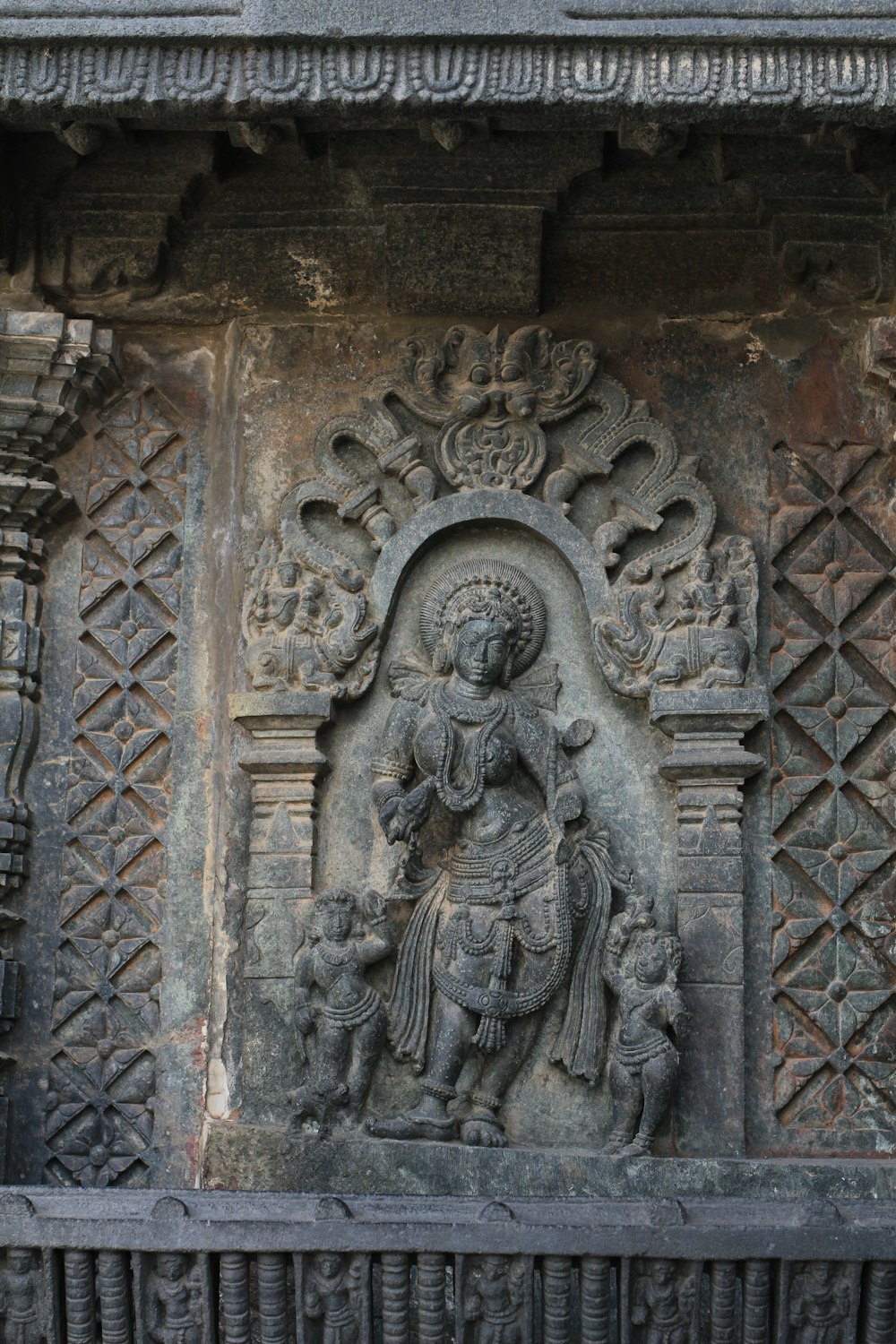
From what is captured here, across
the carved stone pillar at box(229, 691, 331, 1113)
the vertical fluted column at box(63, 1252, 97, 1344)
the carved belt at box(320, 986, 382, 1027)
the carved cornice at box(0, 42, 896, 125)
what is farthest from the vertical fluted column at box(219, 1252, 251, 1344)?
the carved cornice at box(0, 42, 896, 125)

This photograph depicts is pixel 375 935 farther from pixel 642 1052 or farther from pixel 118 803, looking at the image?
pixel 118 803

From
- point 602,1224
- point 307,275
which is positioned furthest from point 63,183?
point 602,1224

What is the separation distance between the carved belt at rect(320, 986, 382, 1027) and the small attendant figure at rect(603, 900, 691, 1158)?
865 mm

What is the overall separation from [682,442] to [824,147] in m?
1.23

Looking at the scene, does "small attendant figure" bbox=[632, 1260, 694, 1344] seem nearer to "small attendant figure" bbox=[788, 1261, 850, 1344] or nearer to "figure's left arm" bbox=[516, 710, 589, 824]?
"small attendant figure" bbox=[788, 1261, 850, 1344]

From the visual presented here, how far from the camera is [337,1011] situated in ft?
22.9

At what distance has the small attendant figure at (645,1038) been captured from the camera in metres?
6.84

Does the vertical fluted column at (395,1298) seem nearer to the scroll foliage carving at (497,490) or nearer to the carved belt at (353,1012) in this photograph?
the carved belt at (353,1012)

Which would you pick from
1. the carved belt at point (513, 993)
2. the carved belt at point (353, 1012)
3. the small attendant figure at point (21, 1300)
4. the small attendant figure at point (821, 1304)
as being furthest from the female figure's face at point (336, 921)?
the small attendant figure at point (821, 1304)

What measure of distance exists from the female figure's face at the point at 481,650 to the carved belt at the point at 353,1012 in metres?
1.22

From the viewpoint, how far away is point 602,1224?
237 inches

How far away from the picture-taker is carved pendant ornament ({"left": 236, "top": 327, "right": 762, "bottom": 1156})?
23.0ft

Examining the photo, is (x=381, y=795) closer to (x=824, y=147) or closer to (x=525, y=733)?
(x=525, y=733)

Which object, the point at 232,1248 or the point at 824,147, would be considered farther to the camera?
the point at 824,147
